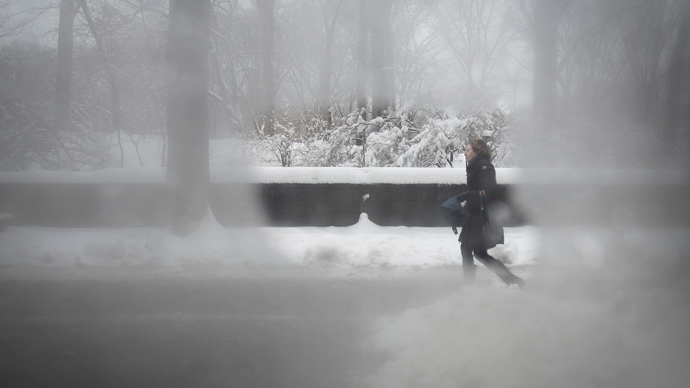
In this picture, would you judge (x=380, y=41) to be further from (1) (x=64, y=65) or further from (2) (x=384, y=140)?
(1) (x=64, y=65)

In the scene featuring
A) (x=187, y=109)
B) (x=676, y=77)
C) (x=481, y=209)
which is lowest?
(x=481, y=209)

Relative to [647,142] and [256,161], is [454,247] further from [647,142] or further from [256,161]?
[256,161]

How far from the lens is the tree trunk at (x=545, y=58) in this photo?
9.92 feet

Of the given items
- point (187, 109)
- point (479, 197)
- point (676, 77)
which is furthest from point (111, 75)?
point (676, 77)

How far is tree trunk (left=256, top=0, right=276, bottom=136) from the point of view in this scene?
14.8ft

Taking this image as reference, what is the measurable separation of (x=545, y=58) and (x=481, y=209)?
1251 mm

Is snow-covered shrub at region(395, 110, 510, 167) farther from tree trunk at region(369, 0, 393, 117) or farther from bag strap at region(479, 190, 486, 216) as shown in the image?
bag strap at region(479, 190, 486, 216)

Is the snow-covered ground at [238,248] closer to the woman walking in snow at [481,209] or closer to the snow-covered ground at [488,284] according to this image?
the snow-covered ground at [488,284]

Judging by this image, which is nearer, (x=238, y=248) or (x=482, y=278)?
(x=482, y=278)

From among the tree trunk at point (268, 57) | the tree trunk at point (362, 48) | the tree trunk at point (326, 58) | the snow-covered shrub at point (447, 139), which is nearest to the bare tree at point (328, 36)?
the tree trunk at point (326, 58)

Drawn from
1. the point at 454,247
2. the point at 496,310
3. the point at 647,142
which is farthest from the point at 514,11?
the point at 496,310

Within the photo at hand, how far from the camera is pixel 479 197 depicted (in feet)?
9.04

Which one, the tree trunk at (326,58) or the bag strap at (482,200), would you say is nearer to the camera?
the bag strap at (482,200)

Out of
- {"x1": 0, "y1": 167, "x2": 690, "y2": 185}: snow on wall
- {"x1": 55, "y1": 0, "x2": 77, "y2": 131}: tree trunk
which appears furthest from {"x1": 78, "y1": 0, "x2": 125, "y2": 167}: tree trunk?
{"x1": 0, "y1": 167, "x2": 690, "y2": 185}: snow on wall
